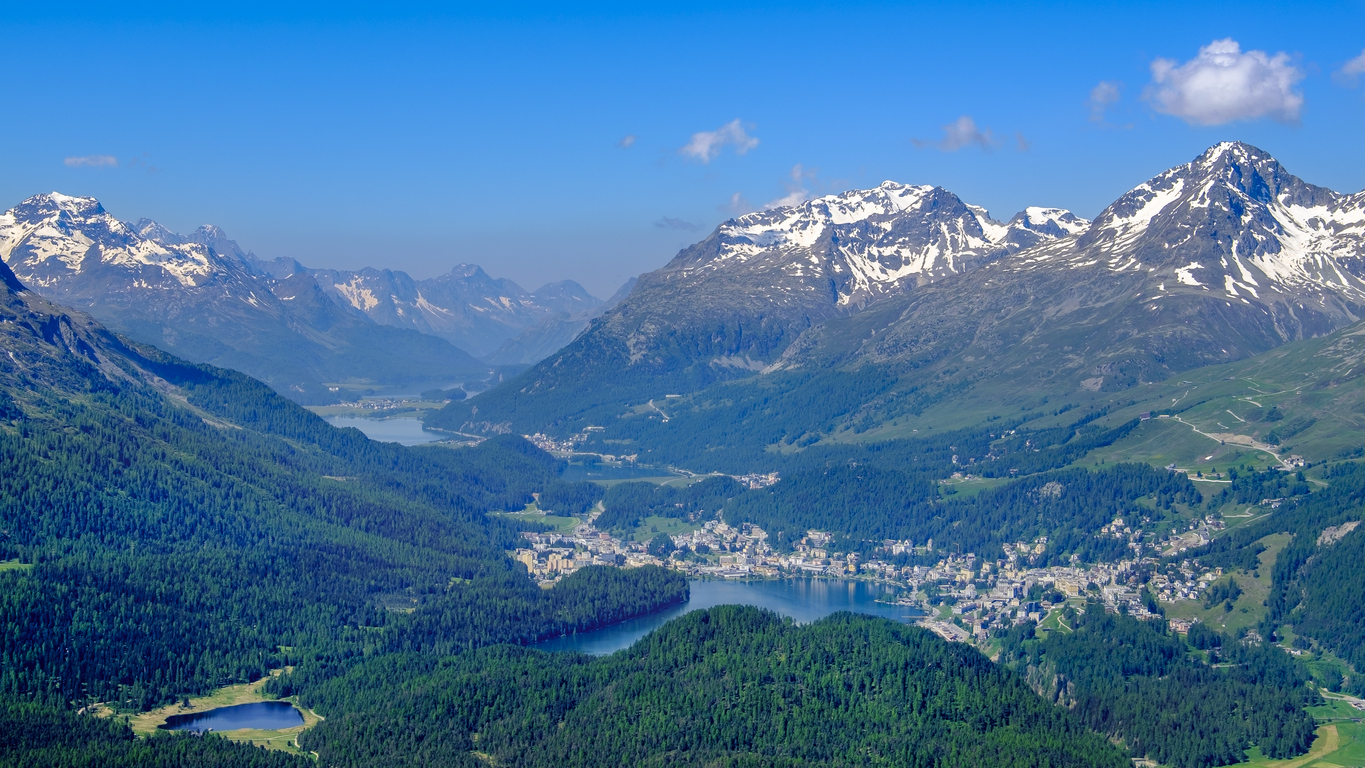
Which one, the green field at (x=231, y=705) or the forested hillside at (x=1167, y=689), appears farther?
the forested hillside at (x=1167, y=689)

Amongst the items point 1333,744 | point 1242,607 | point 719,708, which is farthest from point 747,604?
point 1333,744

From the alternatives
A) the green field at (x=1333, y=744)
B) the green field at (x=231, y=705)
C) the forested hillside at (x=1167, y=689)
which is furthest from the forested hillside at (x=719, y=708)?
the green field at (x=1333, y=744)

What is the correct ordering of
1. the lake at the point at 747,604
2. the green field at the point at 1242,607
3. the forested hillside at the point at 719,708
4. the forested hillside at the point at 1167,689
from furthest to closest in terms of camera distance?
the lake at the point at 747,604
the green field at the point at 1242,607
the forested hillside at the point at 1167,689
the forested hillside at the point at 719,708

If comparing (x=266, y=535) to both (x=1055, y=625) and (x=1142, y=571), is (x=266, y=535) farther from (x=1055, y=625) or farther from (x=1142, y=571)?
(x=1142, y=571)

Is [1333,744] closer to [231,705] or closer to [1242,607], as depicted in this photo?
[1242,607]

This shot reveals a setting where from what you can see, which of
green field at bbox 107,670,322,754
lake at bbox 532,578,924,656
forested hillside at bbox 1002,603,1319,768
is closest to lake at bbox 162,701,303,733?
green field at bbox 107,670,322,754

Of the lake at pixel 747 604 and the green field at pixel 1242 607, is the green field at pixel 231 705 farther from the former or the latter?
the green field at pixel 1242 607

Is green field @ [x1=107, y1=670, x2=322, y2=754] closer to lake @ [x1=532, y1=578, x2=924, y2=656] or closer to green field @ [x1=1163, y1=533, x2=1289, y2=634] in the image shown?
lake @ [x1=532, y1=578, x2=924, y2=656]
